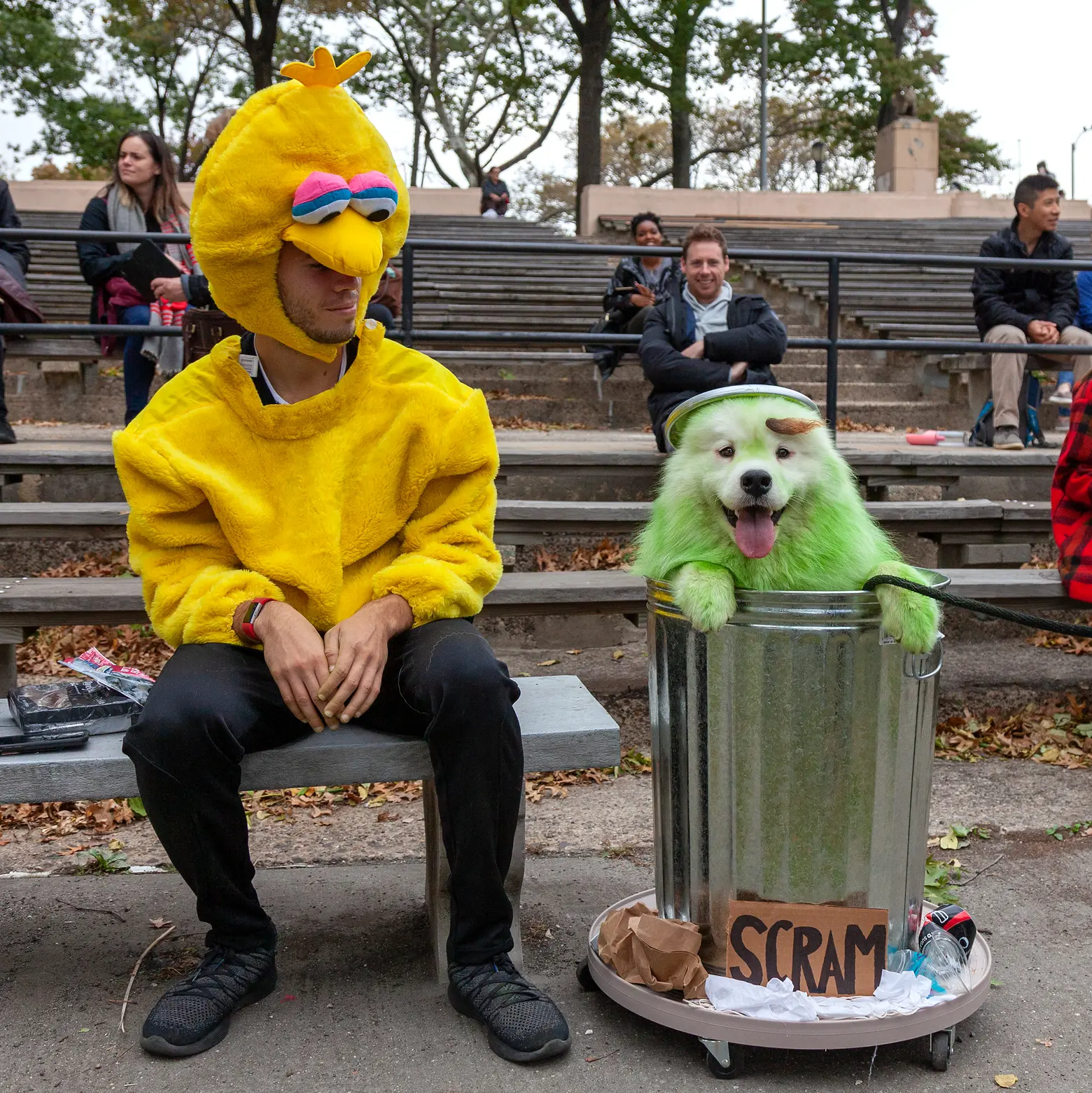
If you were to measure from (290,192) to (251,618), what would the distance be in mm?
877

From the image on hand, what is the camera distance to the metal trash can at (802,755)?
2277 mm

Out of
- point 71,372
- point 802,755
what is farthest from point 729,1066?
point 71,372

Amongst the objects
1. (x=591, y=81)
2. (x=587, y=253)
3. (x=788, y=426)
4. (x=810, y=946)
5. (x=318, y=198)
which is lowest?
(x=810, y=946)

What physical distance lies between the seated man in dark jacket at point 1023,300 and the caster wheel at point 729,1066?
4.83 meters

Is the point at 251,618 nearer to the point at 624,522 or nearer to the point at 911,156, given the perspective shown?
the point at 624,522

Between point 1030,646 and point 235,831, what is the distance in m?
4.20

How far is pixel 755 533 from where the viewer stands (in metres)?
2.33

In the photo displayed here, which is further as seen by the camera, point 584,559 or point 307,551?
point 584,559

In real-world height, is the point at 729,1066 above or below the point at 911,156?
below

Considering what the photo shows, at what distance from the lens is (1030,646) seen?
5.39 meters

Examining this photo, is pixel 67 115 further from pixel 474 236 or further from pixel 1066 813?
pixel 1066 813

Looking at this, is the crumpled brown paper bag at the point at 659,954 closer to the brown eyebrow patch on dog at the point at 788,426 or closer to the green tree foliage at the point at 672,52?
the brown eyebrow patch on dog at the point at 788,426

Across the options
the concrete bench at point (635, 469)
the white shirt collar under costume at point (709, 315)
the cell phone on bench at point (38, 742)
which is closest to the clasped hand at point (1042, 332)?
the concrete bench at point (635, 469)

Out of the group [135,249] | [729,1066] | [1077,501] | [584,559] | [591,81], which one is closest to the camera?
[729,1066]
